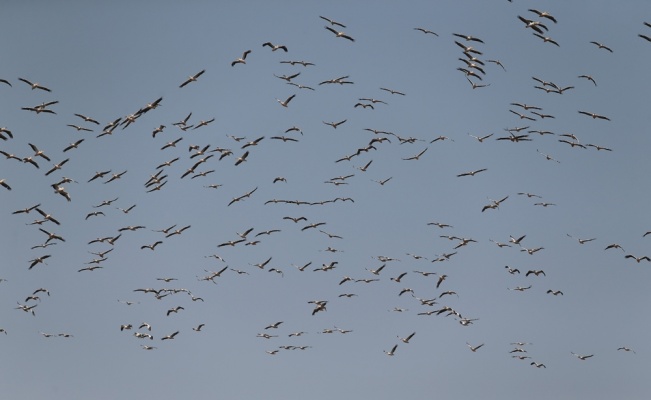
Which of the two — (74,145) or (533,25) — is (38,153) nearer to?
(74,145)

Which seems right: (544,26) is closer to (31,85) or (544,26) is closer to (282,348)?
(31,85)

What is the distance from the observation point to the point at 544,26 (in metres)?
88.2

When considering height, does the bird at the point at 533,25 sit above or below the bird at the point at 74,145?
above

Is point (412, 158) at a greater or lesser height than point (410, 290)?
greater

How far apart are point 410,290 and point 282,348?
13676 mm

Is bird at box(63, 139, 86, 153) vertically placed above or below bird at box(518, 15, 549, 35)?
below

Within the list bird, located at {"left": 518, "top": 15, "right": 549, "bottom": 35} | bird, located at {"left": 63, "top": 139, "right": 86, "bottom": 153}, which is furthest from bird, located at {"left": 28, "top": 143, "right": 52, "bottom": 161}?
bird, located at {"left": 518, "top": 15, "right": 549, "bottom": 35}

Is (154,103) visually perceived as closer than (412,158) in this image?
Yes

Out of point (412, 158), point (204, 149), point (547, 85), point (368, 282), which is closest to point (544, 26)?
point (547, 85)

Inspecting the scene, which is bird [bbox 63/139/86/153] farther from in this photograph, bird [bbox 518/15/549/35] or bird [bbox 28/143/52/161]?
bird [bbox 518/15/549/35]

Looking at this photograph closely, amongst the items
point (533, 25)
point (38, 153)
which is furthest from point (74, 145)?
point (533, 25)

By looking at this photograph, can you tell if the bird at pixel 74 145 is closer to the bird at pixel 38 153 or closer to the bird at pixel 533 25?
the bird at pixel 38 153

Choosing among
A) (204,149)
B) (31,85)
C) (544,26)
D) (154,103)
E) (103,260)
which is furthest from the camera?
(103,260)

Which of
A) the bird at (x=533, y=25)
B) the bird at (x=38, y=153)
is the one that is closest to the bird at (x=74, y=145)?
the bird at (x=38, y=153)
